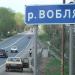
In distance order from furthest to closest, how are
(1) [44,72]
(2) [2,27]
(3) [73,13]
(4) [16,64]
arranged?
(2) [2,27], (4) [16,64], (1) [44,72], (3) [73,13]

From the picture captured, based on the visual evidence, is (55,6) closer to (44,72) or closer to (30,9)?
(30,9)

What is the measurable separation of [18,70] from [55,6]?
30.6 m

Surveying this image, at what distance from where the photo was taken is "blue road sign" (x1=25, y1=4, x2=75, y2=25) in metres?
5.12

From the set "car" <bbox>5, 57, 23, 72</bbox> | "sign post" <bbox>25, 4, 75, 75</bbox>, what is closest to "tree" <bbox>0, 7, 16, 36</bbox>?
"car" <bbox>5, 57, 23, 72</bbox>

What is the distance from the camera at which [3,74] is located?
32031 millimetres

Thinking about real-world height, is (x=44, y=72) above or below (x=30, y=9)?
below

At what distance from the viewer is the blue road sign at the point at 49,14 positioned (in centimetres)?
512

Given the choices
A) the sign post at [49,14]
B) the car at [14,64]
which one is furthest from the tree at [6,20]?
the sign post at [49,14]

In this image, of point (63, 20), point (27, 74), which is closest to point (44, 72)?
point (27, 74)

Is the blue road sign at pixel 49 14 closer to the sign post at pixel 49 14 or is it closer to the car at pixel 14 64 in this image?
the sign post at pixel 49 14

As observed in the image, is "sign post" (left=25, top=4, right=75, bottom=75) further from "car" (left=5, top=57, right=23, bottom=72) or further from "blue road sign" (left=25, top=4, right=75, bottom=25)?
"car" (left=5, top=57, right=23, bottom=72)

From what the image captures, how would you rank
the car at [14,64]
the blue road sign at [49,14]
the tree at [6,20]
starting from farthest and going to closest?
1. the tree at [6,20]
2. the car at [14,64]
3. the blue road sign at [49,14]

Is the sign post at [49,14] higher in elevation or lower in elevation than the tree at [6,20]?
higher

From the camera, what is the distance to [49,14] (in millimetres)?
5129
